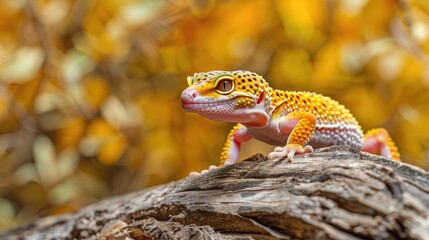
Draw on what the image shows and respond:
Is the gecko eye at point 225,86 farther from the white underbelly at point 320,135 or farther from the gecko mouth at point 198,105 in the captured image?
the white underbelly at point 320,135

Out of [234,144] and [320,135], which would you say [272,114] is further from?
[234,144]

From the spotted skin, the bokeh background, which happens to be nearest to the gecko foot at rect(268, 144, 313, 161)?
the spotted skin

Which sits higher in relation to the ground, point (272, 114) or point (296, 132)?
point (272, 114)

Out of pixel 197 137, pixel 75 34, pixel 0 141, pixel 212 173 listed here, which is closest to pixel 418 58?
pixel 197 137

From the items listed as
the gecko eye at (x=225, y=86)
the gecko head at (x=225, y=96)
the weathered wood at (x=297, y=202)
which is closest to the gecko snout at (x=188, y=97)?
the gecko head at (x=225, y=96)

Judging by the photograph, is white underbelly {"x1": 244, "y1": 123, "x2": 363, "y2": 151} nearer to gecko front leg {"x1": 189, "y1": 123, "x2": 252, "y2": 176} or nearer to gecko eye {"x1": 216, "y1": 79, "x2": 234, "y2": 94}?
gecko front leg {"x1": 189, "y1": 123, "x2": 252, "y2": 176}

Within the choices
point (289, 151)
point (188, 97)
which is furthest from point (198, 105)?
point (289, 151)

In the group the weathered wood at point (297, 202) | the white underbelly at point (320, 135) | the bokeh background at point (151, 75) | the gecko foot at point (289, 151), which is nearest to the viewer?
the weathered wood at point (297, 202)

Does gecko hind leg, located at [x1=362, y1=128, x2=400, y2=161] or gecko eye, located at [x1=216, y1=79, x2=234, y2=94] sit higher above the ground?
gecko hind leg, located at [x1=362, y1=128, x2=400, y2=161]

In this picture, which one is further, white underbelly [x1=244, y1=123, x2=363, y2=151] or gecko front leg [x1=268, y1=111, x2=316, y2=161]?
white underbelly [x1=244, y1=123, x2=363, y2=151]
